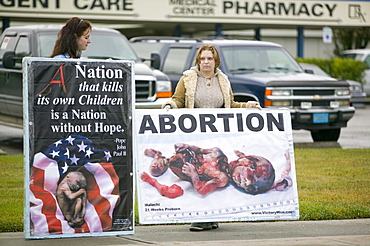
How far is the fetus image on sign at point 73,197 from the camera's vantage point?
660 centimetres

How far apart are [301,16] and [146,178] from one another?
29.9 metres

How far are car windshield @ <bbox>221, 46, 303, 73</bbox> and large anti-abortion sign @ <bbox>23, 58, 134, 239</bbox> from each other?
29.6 ft

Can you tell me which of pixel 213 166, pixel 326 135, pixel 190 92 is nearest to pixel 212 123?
pixel 213 166

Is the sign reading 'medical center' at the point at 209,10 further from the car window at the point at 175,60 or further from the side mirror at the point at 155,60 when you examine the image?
the side mirror at the point at 155,60

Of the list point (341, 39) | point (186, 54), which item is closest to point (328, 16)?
point (341, 39)

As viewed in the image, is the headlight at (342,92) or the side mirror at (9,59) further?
the headlight at (342,92)

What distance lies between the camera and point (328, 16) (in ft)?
118

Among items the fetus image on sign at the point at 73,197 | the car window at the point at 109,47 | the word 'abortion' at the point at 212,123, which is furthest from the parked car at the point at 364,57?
the fetus image on sign at the point at 73,197

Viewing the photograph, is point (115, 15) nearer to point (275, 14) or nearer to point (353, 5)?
point (275, 14)

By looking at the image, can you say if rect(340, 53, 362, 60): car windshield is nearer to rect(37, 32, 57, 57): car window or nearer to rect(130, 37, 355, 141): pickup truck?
rect(130, 37, 355, 141): pickup truck

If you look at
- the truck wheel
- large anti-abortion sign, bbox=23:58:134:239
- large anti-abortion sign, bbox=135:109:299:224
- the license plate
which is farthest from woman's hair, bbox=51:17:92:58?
the truck wheel

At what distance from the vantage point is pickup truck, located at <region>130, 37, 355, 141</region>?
15.1 m

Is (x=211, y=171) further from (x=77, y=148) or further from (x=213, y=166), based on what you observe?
(x=77, y=148)

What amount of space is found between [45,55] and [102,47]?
3.60 feet
